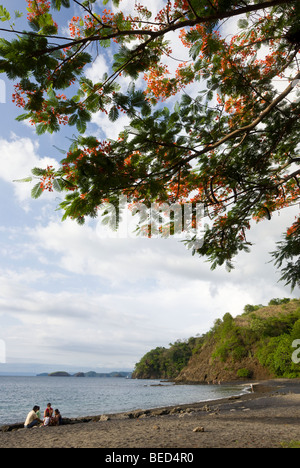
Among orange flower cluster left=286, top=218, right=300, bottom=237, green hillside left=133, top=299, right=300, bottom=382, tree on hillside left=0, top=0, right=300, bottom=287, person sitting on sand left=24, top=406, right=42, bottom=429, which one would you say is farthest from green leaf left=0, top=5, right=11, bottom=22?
green hillside left=133, top=299, right=300, bottom=382

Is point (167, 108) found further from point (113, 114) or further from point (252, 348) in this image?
point (252, 348)

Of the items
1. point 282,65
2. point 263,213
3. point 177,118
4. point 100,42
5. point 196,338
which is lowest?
point 196,338

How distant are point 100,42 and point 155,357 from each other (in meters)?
134

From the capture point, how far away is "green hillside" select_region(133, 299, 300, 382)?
164 feet

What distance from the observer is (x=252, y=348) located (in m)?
60.5

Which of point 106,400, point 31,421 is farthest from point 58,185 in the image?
point 106,400

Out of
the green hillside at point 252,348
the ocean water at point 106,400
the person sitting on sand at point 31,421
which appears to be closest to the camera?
the person sitting on sand at point 31,421

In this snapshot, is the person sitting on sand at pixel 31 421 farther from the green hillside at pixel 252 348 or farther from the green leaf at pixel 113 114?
the green hillside at pixel 252 348

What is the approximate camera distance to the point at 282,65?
6215 millimetres

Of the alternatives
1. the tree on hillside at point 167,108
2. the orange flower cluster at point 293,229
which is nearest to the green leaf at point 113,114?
the tree on hillside at point 167,108

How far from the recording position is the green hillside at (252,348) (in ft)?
164

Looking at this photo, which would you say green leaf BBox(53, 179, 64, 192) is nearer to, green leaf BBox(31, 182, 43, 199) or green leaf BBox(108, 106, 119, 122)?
green leaf BBox(31, 182, 43, 199)
